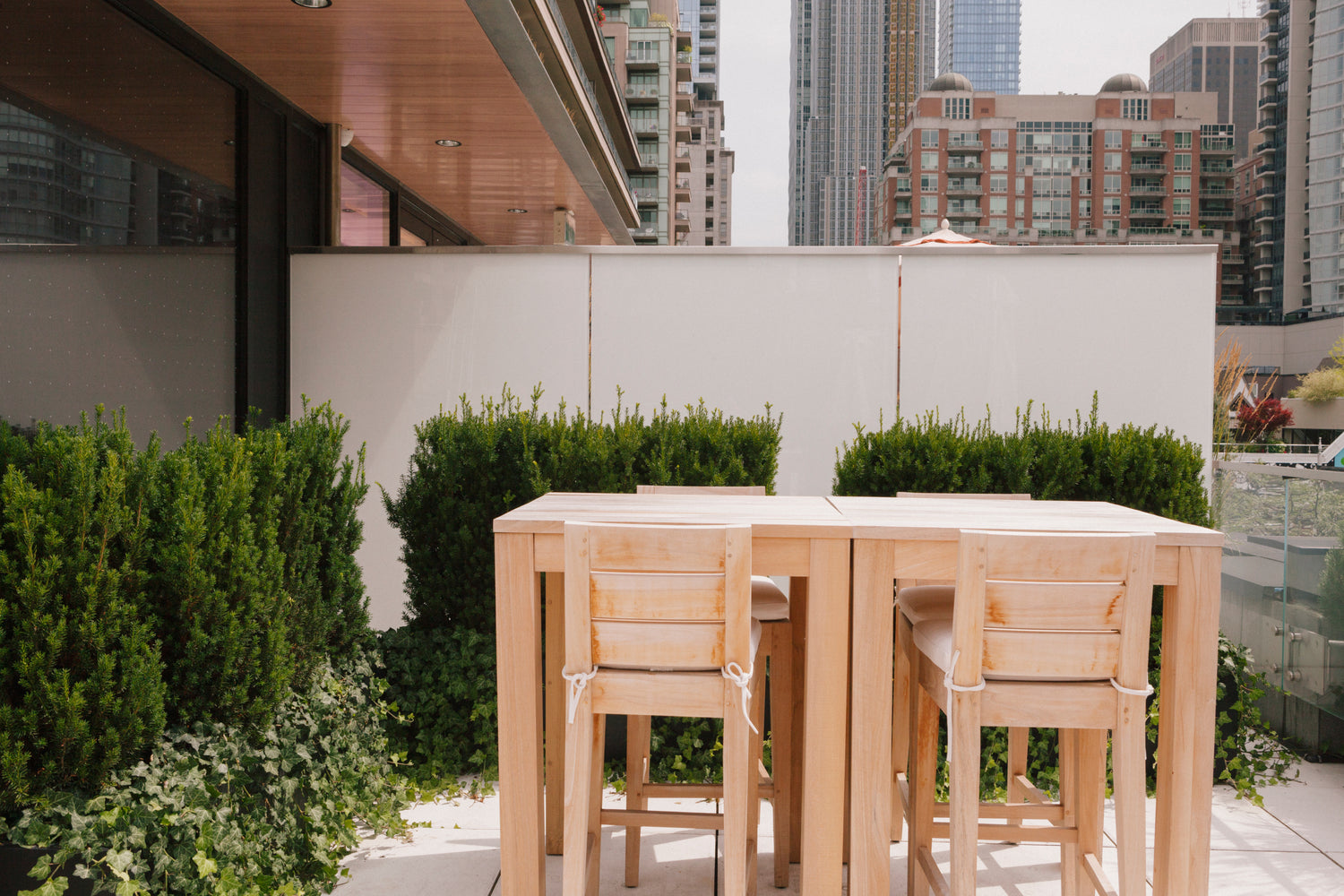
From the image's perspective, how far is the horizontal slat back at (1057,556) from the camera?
6.93 feet

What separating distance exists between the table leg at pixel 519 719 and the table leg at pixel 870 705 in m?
0.85

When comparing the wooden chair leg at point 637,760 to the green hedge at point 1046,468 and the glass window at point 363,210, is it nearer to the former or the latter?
the green hedge at point 1046,468

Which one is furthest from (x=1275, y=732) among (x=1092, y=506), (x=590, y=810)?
(x=590, y=810)

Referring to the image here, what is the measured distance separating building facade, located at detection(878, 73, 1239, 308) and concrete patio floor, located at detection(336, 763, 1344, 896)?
87518mm

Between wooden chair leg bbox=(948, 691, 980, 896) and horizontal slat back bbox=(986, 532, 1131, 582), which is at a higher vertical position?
horizontal slat back bbox=(986, 532, 1131, 582)

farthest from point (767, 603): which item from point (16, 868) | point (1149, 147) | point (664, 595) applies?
point (1149, 147)

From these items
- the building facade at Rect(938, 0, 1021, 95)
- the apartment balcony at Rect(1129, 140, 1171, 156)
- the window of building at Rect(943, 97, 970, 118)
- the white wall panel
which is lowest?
the white wall panel

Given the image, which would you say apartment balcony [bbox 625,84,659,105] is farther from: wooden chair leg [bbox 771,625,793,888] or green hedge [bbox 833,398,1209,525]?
wooden chair leg [bbox 771,625,793,888]

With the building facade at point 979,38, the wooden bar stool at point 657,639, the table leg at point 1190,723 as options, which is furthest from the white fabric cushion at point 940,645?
the building facade at point 979,38

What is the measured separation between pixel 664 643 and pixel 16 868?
1.55 meters

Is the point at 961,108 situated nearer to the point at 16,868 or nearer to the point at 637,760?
the point at 637,760

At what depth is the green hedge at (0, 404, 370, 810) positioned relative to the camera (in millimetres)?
2064

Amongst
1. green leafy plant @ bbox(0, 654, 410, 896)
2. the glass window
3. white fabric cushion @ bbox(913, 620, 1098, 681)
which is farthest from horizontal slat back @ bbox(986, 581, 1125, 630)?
the glass window

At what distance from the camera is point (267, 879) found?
2.44 m
